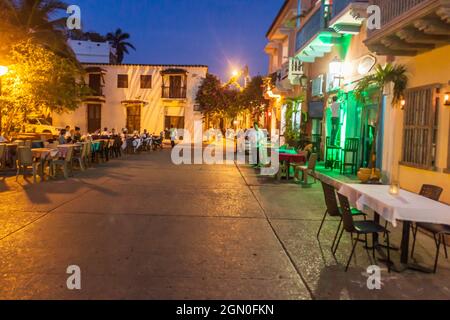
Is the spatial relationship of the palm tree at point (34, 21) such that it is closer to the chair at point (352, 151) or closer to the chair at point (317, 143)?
the chair at point (317, 143)

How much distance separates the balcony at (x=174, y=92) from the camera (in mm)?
39650

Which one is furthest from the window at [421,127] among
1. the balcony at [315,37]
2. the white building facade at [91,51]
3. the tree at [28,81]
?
the white building facade at [91,51]

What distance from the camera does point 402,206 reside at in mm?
5129

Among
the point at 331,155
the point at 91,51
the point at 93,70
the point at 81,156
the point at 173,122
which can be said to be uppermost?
the point at 91,51

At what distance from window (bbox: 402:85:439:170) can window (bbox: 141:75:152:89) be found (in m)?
32.3

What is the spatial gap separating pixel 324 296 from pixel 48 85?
18.8 metres


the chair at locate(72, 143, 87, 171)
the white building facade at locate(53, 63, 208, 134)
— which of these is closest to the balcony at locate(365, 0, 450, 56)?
the chair at locate(72, 143, 87, 171)

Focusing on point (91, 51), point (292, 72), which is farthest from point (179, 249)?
point (91, 51)

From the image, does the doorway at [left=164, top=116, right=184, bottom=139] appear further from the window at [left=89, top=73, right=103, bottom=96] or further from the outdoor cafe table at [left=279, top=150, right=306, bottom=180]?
the outdoor cafe table at [left=279, top=150, right=306, bottom=180]

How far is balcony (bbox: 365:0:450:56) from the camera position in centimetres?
767

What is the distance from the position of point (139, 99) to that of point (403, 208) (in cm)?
3718

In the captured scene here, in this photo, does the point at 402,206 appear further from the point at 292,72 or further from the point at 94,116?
the point at 94,116

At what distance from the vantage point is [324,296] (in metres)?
4.50
